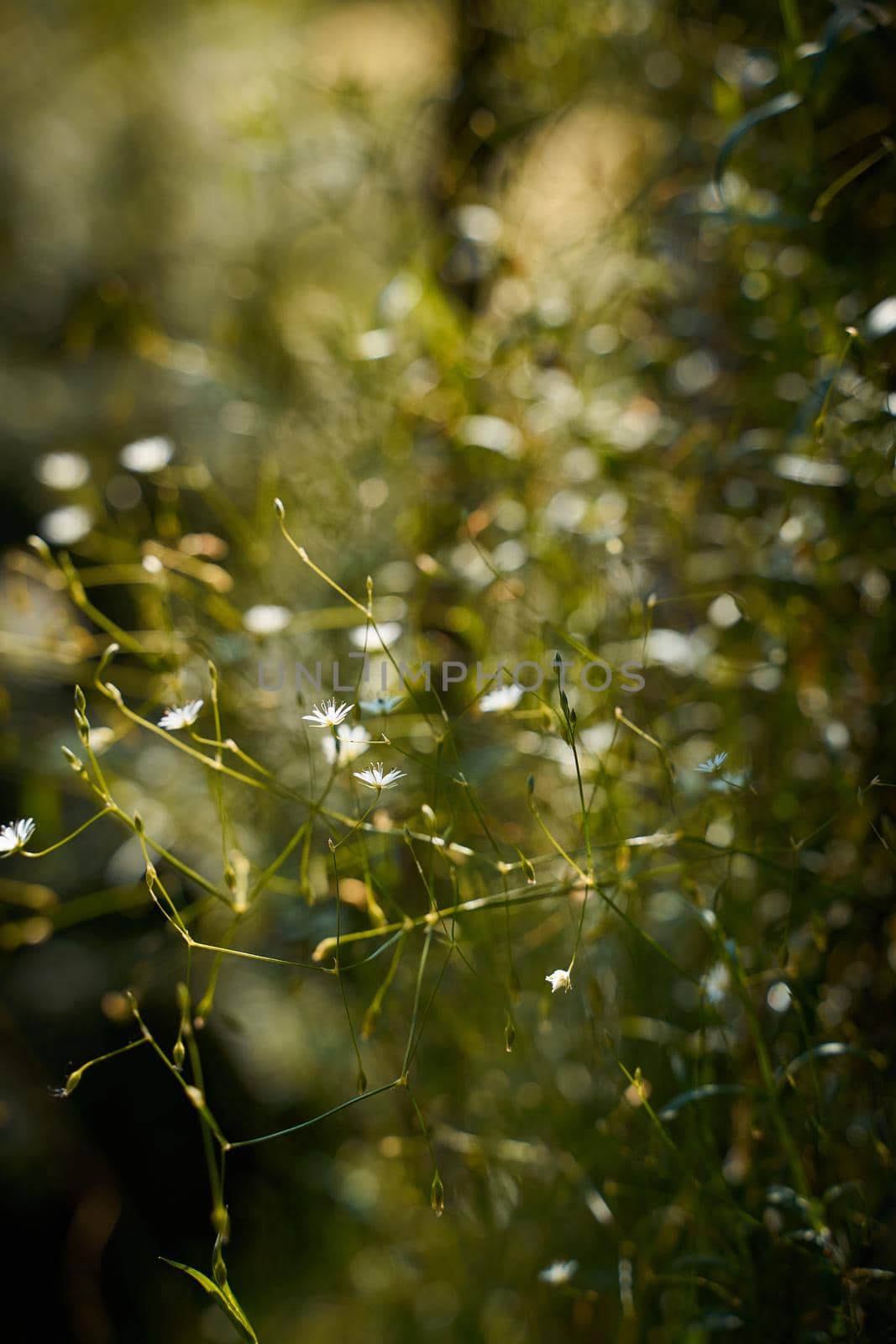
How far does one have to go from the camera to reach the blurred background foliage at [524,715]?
44 cm

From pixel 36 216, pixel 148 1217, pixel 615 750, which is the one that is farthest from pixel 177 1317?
pixel 36 216

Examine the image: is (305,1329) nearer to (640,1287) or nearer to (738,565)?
(640,1287)

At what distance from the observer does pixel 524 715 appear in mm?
407

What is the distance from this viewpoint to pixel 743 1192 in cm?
43

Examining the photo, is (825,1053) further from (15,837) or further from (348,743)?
(15,837)

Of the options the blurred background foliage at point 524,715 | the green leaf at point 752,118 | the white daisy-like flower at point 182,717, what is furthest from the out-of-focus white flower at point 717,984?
the green leaf at point 752,118

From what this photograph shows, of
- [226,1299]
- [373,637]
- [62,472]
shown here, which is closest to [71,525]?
[62,472]

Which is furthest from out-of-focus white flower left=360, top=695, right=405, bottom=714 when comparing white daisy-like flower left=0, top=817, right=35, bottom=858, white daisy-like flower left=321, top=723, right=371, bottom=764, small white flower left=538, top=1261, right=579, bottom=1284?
small white flower left=538, top=1261, right=579, bottom=1284

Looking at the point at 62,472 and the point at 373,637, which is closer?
the point at 373,637

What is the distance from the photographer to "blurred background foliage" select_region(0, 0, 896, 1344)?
0.44m

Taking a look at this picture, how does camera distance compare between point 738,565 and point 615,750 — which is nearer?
point 615,750

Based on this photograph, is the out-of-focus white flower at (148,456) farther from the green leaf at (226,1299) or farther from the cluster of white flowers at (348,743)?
the green leaf at (226,1299)

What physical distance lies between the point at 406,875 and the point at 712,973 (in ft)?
0.91

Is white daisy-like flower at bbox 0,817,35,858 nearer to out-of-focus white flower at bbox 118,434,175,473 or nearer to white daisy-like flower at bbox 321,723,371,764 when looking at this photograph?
white daisy-like flower at bbox 321,723,371,764
